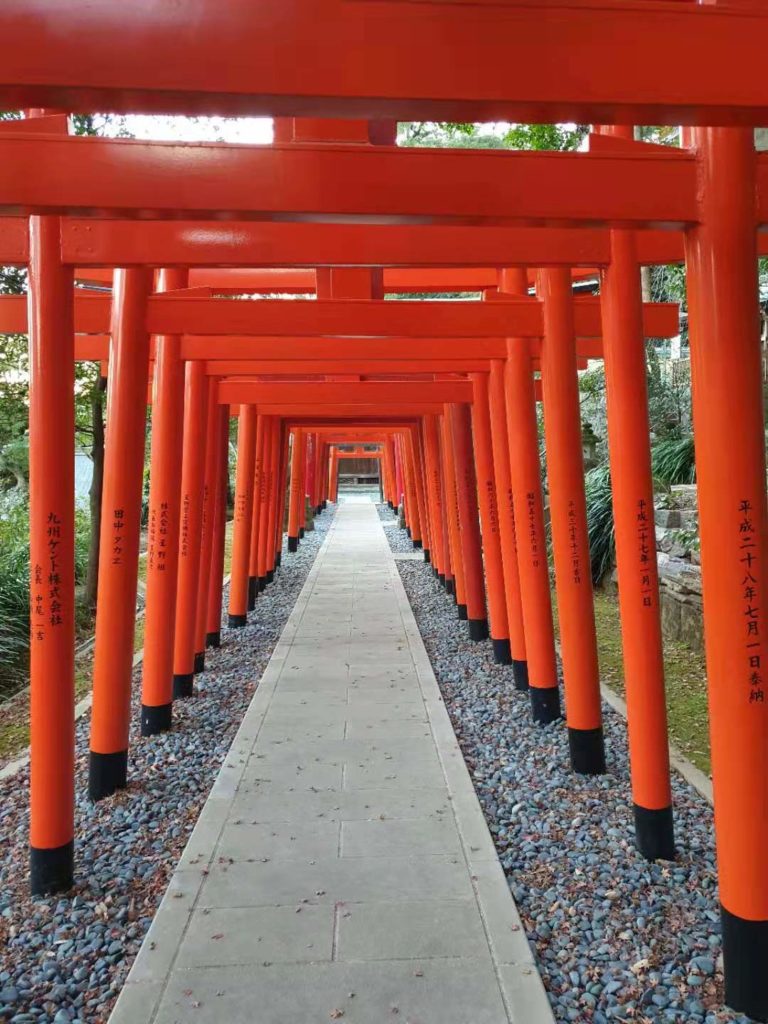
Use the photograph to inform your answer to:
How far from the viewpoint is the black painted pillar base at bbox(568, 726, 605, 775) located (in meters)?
4.67

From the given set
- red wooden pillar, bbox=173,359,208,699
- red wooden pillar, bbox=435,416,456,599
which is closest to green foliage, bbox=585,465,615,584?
red wooden pillar, bbox=435,416,456,599

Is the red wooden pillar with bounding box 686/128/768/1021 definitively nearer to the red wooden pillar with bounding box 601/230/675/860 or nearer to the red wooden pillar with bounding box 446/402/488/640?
the red wooden pillar with bounding box 601/230/675/860

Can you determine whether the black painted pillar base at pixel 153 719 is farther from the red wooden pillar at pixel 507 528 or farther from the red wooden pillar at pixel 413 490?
the red wooden pillar at pixel 413 490

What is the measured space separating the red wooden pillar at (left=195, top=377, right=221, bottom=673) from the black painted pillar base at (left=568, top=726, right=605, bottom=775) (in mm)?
3987

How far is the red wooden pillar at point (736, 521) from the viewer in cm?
254

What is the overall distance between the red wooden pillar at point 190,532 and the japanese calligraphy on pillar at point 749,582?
4804 mm

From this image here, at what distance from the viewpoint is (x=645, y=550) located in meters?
3.75

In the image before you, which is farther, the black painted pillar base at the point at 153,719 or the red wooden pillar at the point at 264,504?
the red wooden pillar at the point at 264,504

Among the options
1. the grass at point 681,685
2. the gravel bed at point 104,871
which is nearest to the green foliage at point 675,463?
the grass at point 681,685

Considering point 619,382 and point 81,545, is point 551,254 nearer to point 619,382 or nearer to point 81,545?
point 619,382

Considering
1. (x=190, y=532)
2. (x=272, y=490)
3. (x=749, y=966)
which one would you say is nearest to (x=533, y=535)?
(x=190, y=532)

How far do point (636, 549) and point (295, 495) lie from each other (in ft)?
50.6

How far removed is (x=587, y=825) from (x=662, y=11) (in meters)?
3.70

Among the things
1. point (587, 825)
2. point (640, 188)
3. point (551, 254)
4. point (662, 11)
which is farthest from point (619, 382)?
point (587, 825)
